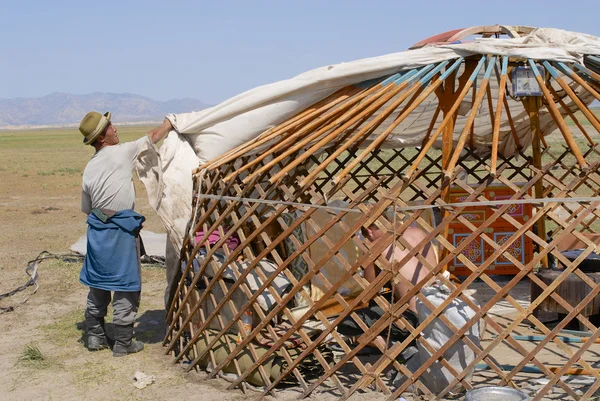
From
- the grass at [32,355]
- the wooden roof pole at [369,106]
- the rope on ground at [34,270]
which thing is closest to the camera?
the wooden roof pole at [369,106]

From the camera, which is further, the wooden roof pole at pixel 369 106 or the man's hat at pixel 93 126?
the man's hat at pixel 93 126

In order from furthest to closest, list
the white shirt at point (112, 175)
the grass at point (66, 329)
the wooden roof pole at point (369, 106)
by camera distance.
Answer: the grass at point (66, 329) → the white shirt at point (112, 175) → the wooden roof pole at point (369, 106)

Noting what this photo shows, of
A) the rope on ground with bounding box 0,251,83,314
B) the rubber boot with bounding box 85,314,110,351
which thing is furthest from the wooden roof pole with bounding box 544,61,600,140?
the rope on ground with bounding box 0,251,83,314

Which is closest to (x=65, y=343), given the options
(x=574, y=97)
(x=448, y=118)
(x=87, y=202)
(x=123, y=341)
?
(x=123, y=341)

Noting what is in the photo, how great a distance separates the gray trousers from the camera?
4219 millimetres

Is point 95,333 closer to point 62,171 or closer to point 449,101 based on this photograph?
point 449,101

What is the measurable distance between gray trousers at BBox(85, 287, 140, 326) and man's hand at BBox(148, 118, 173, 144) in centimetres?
85

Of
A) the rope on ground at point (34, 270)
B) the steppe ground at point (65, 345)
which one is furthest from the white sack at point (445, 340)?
the rope on ground at point (34, 270)

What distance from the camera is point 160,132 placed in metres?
4.20

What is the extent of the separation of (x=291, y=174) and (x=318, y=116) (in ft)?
1.59

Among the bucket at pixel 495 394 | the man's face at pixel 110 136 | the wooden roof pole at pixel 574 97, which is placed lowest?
the bucket at pixel 495 394

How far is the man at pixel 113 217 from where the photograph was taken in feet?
13.7

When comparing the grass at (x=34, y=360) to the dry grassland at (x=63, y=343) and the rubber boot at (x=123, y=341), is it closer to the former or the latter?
the dry grassland at (x=63, y=343)

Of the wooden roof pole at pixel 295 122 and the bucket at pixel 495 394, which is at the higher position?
the wooden roof pole at pixel 295 122
